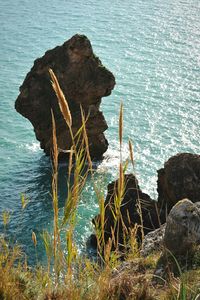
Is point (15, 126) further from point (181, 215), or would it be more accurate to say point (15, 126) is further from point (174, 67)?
point (181, 215)

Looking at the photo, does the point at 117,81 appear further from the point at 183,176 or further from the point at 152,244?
the point at 152,244

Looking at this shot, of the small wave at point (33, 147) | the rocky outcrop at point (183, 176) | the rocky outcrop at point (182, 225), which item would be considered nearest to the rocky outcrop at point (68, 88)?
the small wave at point (33, 147)

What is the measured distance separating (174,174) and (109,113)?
25390mm

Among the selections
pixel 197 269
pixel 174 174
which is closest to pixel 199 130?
pixel 174 174

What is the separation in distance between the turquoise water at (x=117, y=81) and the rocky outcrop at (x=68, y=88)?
2.88m

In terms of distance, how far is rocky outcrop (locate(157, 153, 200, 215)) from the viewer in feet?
82.9

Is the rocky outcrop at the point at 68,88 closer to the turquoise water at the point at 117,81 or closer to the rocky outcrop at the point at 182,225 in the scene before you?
the turquoise water at the point at 117,81

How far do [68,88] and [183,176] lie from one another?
17.0 meters

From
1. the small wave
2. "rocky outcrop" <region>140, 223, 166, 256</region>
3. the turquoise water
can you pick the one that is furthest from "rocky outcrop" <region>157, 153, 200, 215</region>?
the small wave

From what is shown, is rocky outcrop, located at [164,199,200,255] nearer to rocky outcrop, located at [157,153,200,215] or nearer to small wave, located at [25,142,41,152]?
rocky outcrop, located at [157,153,200,215]

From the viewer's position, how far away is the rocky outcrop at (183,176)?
25.3m

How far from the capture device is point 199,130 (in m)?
47.9

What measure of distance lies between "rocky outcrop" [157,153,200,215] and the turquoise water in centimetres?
309

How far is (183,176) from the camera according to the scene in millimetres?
25531
